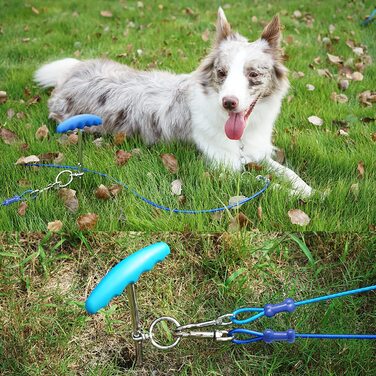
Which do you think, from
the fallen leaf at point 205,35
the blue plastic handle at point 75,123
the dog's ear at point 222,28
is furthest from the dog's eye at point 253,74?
the fallen leaf at point 205,35

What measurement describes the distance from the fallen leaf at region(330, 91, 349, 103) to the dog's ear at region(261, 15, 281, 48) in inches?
50.9

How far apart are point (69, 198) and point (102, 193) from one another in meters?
0.21

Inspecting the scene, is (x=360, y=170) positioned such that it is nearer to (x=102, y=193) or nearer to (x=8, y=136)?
(x=102, y=193)

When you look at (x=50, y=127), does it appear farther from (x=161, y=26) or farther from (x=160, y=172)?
(x=161, y=26)

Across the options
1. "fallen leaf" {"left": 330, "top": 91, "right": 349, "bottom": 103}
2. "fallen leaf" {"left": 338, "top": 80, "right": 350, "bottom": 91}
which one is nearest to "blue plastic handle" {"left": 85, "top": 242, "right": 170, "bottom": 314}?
"fallen leaf" {"left": 330, "top": 91, "right": 349, "bottom": 103}

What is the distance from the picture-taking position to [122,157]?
3.25 m

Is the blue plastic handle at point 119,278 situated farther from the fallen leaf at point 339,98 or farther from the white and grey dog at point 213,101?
the fallen leaf at point 339,98

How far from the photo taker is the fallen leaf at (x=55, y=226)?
2.55m

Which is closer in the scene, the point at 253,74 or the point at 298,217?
the point at 298,217

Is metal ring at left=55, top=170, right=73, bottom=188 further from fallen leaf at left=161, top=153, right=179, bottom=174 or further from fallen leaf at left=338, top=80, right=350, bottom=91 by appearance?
fallen leaf at left=338, top=80, right=350, bottom=91

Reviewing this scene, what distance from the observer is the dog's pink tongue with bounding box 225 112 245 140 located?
124 inches

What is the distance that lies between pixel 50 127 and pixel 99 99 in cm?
52

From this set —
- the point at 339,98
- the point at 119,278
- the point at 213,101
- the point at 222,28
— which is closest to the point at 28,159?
the point at 213,101

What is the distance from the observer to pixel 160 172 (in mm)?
3115
